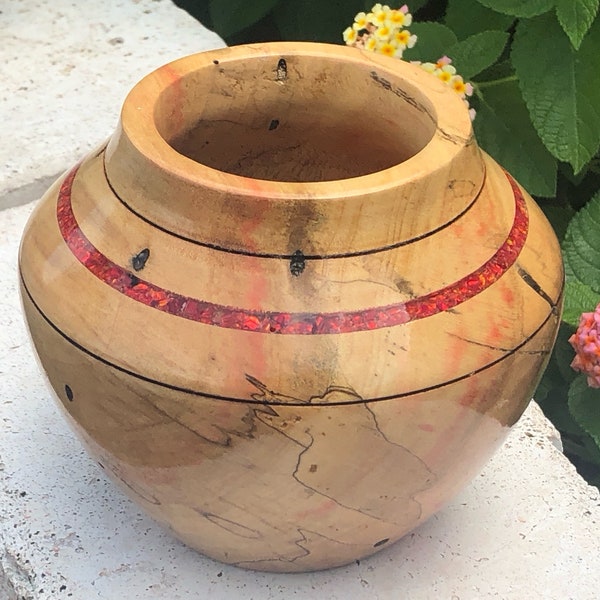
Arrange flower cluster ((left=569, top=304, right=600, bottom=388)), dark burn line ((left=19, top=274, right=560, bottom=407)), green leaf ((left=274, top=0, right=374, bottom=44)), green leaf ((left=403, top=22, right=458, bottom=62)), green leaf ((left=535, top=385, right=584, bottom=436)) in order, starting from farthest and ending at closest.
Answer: green leaf ((left=274, top=0, right=374, bottom=44)), green leaf ((left=535, top=385, right=584, bottom=436)), green leaf ((left=403, top=22, right=458, bottom=62)), flower cluster ((left=569, top=304, right=600, bottom=388)), dark burn line ((left=19, top=274, right=560, bottom=407))

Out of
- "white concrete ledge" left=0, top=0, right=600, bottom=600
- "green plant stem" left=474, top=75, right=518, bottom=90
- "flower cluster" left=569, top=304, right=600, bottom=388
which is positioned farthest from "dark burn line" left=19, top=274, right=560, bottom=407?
"green plant stem" left=474, top=75, right=518, bottom=90

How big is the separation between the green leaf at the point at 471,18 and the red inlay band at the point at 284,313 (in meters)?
0.76

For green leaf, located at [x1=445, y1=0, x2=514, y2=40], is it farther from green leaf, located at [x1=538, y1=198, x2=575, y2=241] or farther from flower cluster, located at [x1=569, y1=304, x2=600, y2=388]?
flower cluster, located at [x1=569, y1=304, x2=600, y2=388]

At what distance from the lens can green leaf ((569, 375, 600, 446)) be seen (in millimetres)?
1247

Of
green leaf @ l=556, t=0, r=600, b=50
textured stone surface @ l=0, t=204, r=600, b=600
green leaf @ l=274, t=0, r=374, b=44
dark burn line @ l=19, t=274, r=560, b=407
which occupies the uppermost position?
green leaf @ l=556, t=0, r=600, b=50

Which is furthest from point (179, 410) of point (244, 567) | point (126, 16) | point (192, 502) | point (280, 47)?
point (126, 16)

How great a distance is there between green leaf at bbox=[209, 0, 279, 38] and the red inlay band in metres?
1.12

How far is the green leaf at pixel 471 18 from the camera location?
145 cm

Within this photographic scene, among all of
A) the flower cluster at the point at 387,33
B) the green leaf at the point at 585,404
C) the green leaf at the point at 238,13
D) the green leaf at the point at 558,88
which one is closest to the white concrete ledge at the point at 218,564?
the green leaf at the point at 585,404

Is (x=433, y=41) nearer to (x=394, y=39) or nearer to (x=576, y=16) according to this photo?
(x=394, y=39)

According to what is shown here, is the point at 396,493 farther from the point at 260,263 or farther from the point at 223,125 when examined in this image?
the point at 223,125

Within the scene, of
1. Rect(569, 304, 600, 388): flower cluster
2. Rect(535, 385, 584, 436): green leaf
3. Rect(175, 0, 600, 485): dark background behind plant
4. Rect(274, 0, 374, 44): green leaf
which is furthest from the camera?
Rect(274, 0, 374, 44): green leaf

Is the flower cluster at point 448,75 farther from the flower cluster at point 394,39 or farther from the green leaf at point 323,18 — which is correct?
the green leaf at point 323,18

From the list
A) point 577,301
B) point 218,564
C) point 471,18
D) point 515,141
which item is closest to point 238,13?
point 471,18
